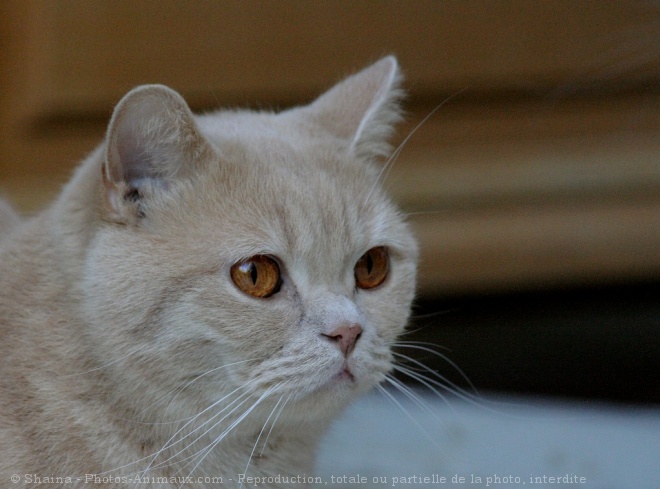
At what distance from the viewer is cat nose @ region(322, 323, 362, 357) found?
117cm

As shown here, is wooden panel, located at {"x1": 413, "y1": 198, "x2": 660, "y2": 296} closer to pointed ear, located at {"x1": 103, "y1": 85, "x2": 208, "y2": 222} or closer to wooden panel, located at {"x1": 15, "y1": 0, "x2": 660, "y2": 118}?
wooden panel, located at {"x1": 15, "y1": 0, "x2": 660, "y2": 118}

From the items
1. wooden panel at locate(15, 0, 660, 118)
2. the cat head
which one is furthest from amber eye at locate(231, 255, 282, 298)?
wooden panel at locate(15, 0, 660, 118)

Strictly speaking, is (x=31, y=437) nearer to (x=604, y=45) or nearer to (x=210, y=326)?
(x=210, y=326)

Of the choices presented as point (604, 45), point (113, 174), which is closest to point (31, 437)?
point (113, 174)

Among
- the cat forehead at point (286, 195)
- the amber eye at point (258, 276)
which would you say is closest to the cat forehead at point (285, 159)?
the cat forehead at point (286, 195)

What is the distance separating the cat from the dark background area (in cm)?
99

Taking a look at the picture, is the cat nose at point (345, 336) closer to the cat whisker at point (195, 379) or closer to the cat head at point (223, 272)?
the cat head at point (223, 272)

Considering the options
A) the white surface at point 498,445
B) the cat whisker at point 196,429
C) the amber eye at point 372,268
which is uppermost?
the amber eye at point 372,268

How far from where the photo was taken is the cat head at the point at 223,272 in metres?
1.16

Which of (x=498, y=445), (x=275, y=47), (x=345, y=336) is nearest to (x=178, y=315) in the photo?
(x=345, y=336)

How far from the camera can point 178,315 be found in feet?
3.81

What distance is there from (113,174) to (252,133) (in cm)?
31

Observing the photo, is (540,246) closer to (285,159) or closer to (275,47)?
(275,47)

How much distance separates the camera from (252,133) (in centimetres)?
142
